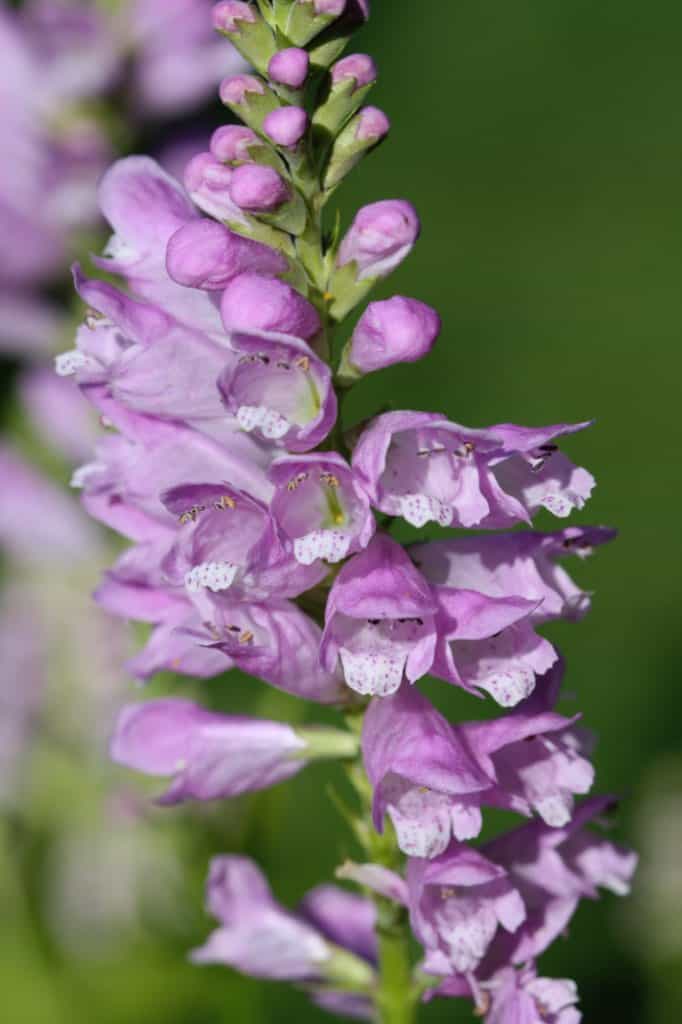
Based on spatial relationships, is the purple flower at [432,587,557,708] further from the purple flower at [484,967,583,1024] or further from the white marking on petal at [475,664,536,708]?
the purple flower at [484,967,583,1024]

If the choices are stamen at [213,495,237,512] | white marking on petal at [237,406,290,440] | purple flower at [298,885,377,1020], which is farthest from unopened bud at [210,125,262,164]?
purple flower at [298,885,377,1020]

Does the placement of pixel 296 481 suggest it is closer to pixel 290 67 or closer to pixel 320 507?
pixel 320 507

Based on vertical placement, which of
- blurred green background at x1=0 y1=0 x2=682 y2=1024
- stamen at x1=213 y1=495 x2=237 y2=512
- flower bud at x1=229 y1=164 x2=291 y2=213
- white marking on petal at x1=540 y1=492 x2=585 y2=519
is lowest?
blurred green background at x1=0 y1=0 x2=682 y2=1024

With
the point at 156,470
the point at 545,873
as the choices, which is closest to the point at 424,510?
the point at 156,470

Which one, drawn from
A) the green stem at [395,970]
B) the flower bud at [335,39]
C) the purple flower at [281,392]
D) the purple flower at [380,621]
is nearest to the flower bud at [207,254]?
the purple flower at [281,392]

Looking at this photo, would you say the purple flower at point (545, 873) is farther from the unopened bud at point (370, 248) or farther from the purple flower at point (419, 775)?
the unopened bud at point (370, 248)

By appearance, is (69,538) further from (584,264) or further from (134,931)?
(584,264)

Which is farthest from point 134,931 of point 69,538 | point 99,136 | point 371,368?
point 371,368
